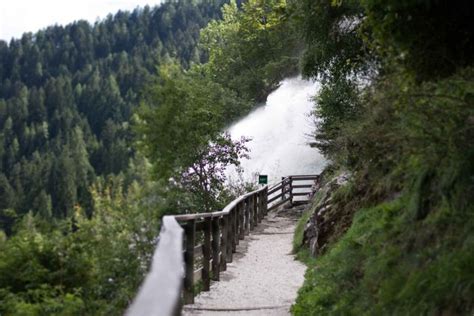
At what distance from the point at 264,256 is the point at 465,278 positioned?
9.62 metres

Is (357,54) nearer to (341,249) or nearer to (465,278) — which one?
(341,249)

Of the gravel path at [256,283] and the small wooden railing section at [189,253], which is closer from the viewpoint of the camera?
the small wooden railing section at [189,253]

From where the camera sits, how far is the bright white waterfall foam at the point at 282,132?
36.5m

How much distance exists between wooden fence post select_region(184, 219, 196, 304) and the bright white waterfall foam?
86.9 feet

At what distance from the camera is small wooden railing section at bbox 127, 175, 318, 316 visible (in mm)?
2756

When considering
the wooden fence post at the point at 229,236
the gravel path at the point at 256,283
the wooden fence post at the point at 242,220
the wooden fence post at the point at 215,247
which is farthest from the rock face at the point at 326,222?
the wooden fence post at the point at 242,220

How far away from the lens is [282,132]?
41.0 metres

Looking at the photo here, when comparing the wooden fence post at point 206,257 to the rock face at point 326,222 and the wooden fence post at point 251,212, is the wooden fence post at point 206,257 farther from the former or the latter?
the wooden fence post at point 251,212

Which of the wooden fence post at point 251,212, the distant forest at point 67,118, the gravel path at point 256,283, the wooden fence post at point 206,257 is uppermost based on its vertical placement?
the distant forest at point 67,118

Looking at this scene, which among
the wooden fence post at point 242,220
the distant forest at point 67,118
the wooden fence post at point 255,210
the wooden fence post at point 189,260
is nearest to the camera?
the wooden fence post at point 189,260

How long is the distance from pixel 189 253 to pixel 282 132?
32838mm

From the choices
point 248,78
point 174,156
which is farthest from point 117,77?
point 174,156

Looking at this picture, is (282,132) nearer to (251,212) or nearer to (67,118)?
(251,212)

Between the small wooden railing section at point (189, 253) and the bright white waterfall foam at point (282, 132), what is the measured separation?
11.9m
